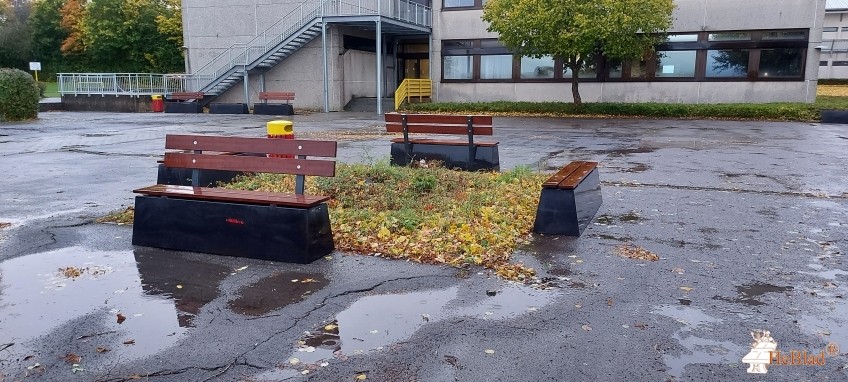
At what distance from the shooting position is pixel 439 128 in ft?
33.9

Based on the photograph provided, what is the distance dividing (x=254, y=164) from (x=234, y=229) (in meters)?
0.61

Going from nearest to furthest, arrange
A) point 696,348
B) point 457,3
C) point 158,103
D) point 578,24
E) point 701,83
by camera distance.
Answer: point 696,348 → point 578,24 → point 701,83 → point 158,103 → point 457,3

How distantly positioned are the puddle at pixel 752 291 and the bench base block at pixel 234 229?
10.4 feet

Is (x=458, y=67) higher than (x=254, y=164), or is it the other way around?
(x=458, y=67)

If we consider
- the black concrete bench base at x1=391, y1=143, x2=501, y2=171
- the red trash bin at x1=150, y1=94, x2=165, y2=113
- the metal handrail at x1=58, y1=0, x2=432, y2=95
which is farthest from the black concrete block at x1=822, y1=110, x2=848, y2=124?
the red trash bin at x1=150, y1=94, x2=165, y2=113

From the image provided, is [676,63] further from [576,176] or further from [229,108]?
[576,176]

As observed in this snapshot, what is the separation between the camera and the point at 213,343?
4062 mm

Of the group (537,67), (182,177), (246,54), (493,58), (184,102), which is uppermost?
(246,54)

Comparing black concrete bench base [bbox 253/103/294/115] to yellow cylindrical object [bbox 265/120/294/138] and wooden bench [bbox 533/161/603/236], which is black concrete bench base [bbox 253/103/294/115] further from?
wooden bench [bbox 533/161/603/236]

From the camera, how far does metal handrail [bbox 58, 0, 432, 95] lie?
1188 inches

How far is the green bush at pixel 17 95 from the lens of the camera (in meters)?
22.4

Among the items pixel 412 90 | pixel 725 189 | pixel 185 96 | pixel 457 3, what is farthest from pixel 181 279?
pixel 457 3

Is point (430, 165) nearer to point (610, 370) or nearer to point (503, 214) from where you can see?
point (503, 214)

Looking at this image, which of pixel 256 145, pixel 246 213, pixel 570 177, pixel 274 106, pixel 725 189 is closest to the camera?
pixel 246 213
